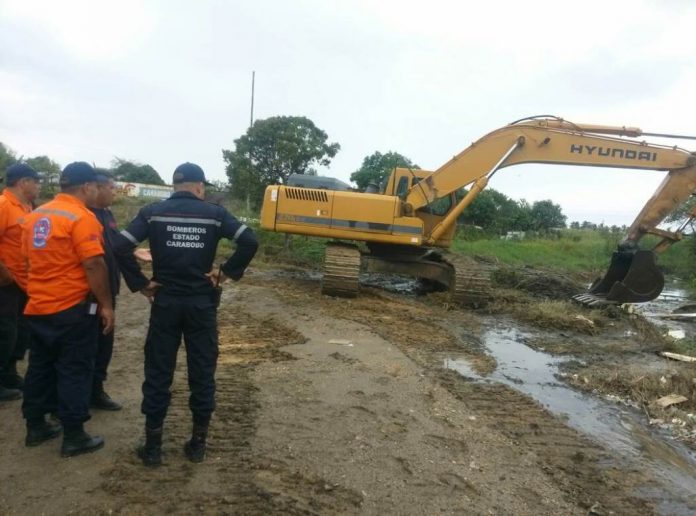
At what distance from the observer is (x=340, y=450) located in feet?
11.6

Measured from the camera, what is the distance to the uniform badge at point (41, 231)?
3.16 m

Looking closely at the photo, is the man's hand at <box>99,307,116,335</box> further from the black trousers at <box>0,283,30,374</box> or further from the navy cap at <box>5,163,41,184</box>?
the navy cap at <box>5,163,41,184</box>

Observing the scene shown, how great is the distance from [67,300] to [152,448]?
3.37ft

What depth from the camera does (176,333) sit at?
3244 millimetres

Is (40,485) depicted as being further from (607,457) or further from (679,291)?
(679,291)

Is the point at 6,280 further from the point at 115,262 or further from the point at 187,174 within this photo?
the point at 187,174

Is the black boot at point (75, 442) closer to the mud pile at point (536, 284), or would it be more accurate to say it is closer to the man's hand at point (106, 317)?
the man's hand at point (106, 317)

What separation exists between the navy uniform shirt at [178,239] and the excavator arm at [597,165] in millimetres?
7206

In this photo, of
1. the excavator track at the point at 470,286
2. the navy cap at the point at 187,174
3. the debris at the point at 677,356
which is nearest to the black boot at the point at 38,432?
the navy cap at the point at 187,174

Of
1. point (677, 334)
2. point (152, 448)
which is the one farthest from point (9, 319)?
point (677, 334)

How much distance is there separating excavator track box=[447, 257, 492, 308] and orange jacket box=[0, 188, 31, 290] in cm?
712

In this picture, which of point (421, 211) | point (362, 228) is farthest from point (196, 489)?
point (421, 211)

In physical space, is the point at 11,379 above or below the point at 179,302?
below

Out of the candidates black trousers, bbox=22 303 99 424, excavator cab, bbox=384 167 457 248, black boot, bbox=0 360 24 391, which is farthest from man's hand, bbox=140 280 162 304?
excavator cab, bbox=384 167 457 248
